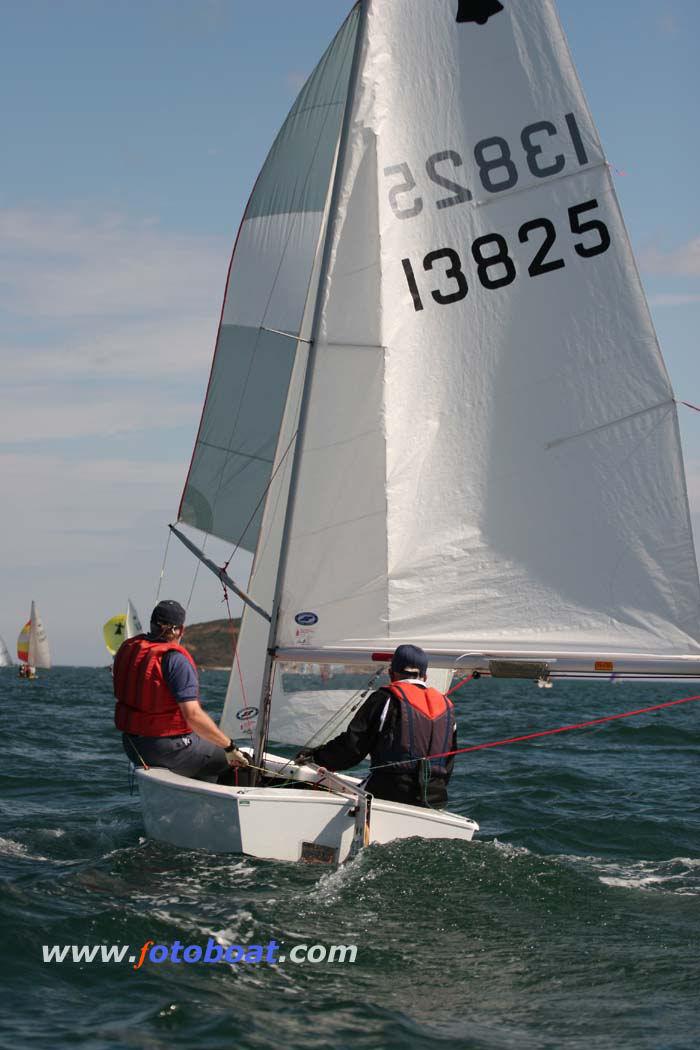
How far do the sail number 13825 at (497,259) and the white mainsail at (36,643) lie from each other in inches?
2255

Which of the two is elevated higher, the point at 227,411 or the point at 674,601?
the point at 227,411

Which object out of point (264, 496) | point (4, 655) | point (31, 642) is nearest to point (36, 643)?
point (31, 642)

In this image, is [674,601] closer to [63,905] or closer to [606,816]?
[606,816]

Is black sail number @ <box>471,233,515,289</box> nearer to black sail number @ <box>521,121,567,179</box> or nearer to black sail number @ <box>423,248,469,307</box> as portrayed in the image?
black sail number @ <box>423,248,469,307</box>

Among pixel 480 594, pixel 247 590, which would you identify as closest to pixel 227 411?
pixel 247 590

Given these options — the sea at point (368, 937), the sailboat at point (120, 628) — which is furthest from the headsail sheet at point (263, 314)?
the sailboat at point (120, 628)

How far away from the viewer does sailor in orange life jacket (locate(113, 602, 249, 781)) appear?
24.2 feet

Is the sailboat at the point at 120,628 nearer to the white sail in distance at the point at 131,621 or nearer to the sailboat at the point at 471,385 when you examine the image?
the white sail in distance at the point at 131,621

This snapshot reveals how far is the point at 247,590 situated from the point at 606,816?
153 inches

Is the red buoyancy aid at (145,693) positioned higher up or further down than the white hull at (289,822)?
higher up

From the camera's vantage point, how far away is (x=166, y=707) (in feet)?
24.8

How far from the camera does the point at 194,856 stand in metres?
7.09

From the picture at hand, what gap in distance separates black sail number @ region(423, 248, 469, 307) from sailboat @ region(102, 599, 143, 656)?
132 ft

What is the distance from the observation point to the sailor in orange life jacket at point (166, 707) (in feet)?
24.2
